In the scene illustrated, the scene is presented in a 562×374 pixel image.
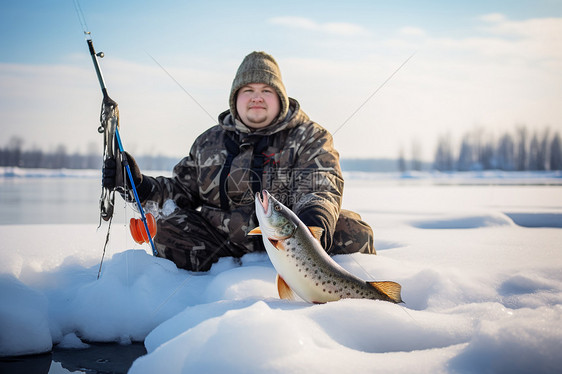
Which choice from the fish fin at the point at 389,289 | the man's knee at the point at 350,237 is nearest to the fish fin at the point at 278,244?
the fish fin at the point at 389,289

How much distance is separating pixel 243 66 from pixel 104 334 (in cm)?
254

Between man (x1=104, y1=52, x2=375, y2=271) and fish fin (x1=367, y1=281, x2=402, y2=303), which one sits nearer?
fish fin (x1=367, y1=281, x2=402, y2=303)

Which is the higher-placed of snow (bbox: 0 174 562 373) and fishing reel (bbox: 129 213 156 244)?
fishing reel (bbox: 129 213 156 244)

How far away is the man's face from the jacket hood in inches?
2.2

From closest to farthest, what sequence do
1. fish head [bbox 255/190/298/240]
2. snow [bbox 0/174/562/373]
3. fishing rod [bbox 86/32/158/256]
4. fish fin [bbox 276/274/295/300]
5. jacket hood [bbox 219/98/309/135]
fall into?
snow [bbox 0/174/562/373] → fish head [bbox 255/190/298/240] → fish fin [bbox 276/274/295/300] → fishing rod [bbox 86/32/158/256] → jacket hood [bbox 219/98/309/135]

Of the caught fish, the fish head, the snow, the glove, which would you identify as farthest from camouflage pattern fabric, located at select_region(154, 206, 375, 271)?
the fish head

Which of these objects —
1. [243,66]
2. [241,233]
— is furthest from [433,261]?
[243,66]

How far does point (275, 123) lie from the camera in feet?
12.4

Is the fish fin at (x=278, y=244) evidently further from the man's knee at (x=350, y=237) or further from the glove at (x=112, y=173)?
the glove at (x=112, y=173)

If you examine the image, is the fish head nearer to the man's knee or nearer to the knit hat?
the man's knee

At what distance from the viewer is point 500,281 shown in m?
3.00

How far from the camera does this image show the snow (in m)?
1.61

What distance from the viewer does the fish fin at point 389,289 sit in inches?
90.0

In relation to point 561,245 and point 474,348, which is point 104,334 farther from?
point 561,245
